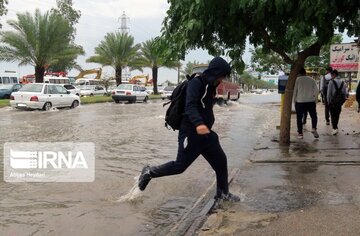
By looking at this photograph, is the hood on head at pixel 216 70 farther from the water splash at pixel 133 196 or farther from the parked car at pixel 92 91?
the parked car at pixel 92 91

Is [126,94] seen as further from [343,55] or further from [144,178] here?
[144,178]

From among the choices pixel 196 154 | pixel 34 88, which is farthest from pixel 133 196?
pixel 34 88

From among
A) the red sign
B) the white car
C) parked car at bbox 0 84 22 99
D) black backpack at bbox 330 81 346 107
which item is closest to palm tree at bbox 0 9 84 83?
parked car at bbox 0 84 22 99

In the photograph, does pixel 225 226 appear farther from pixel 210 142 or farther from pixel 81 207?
pixel 81 207

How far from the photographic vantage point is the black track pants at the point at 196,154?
5.25m

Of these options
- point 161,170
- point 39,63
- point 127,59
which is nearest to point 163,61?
point 161,170

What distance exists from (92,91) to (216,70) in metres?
43.6

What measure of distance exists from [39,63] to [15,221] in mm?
30650

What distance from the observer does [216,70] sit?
204 inches

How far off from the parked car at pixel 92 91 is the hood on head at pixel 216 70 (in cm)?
4207

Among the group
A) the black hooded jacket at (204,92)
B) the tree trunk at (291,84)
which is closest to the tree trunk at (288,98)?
the tree trunk at (291,84)

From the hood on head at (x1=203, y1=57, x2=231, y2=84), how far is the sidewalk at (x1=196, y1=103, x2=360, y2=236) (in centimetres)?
145

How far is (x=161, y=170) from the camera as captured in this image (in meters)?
5.55

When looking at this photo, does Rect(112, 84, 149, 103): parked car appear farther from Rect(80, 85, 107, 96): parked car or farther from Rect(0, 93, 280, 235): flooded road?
Rect(0, 93, 280, 235): flooded road
